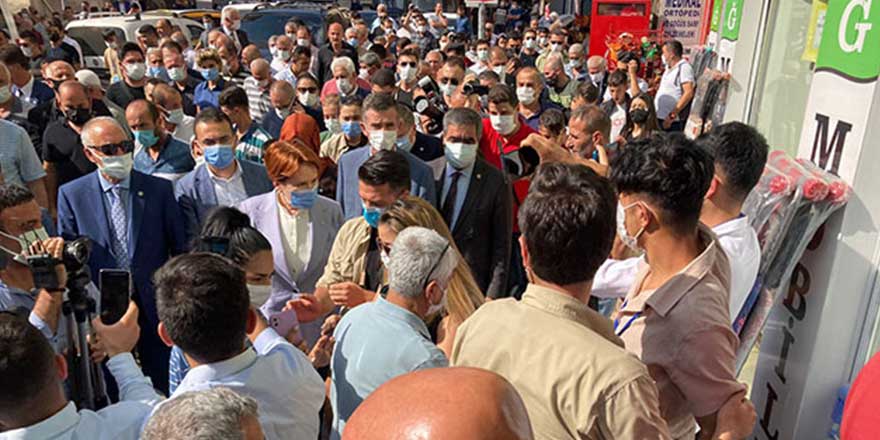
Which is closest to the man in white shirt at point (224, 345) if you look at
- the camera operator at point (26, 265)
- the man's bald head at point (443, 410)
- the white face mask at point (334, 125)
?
the camera operator at point (26, 265)

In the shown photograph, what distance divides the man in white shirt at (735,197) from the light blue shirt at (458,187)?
1.65 metres

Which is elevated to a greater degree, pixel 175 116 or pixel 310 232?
pixel 175 116

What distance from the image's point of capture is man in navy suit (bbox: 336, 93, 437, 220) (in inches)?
153

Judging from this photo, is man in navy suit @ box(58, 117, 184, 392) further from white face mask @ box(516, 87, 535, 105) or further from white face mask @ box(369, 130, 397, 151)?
white face mask @ box(516, 87, 535, 105)

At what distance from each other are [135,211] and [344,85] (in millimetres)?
3362

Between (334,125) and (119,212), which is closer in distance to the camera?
(119,212)

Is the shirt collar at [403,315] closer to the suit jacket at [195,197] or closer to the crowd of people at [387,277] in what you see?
the crowd of people at [387,277]

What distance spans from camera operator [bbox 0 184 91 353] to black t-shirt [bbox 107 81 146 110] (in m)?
4.28

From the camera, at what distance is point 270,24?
13070 mm

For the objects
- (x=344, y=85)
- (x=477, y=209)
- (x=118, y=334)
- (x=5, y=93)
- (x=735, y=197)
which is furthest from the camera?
(x=344, y=85)

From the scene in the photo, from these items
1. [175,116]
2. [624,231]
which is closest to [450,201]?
[624,231]

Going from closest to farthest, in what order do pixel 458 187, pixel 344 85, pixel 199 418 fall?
pixel 199 418 → pixel 458 187 → pixel 344 85

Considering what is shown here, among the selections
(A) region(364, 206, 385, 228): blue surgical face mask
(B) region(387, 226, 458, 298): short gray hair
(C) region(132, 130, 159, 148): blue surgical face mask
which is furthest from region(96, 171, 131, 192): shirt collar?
(B) region(387, 226, 458, 298): short gray hair

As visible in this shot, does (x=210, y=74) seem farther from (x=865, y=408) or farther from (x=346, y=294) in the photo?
(x=865, y=408)
